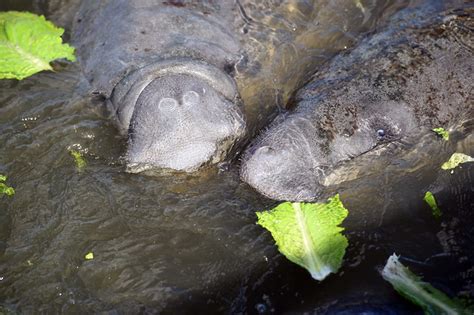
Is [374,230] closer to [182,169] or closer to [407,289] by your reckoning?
[407,289]

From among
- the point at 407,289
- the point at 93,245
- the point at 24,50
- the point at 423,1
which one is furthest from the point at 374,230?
the point at 24,50

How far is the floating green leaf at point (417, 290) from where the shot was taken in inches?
A: 99.2

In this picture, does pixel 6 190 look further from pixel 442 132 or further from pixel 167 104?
pixel 442 132

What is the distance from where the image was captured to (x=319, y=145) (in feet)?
10.4

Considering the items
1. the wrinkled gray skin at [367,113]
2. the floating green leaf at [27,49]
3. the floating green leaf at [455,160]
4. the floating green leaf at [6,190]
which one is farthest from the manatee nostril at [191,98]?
the floating green leaf at [455,160]

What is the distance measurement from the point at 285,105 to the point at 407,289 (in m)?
1.65

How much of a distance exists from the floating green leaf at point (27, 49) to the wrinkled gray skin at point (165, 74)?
153 mm

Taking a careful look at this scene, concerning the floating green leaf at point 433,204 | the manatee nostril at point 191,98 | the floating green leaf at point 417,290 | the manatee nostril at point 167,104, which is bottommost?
the floating green leaf at point 417,290

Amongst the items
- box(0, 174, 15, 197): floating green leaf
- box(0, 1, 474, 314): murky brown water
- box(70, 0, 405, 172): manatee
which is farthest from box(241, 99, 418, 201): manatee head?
box(0, 174, 15, 197): floating green leaf

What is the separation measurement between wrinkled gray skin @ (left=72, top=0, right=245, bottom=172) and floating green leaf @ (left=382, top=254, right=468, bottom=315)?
4.18ft

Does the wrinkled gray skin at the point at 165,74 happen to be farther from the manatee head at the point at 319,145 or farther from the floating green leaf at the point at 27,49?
the manatee head at the point at 319,145

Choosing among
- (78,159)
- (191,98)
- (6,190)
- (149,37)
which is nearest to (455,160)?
(191,98)

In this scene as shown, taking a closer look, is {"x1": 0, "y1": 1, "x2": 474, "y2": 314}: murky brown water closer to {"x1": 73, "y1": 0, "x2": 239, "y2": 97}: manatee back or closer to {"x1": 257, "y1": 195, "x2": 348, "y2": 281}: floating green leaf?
{"x1": 257, "y1": 195, "x2": 348, "y2": 281}: floating green leaf

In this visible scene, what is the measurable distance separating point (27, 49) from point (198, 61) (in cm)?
145
